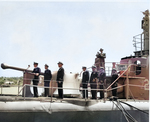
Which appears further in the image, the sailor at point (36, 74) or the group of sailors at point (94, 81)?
the group of sailors at point (94, 81)

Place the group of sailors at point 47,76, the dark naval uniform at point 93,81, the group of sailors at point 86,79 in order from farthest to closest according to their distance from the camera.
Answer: the dark naval uniform at point 93,81
the group of sailors at point 86,79
the group of sailors at point 47,76

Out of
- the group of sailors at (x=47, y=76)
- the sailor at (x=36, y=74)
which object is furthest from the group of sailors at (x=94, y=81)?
the sailor at (x=36, y=74)

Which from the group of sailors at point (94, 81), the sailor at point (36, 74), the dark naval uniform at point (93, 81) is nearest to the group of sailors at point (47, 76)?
the sailor at point (36, 74)

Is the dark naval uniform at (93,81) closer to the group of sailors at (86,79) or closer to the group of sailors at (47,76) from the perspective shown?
the group of sailors at (86,79)

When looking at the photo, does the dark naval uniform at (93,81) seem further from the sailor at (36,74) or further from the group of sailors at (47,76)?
the sailor at (36,74)

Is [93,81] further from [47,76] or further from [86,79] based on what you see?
[47,76]

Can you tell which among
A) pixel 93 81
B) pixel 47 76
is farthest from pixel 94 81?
pixel 47 76

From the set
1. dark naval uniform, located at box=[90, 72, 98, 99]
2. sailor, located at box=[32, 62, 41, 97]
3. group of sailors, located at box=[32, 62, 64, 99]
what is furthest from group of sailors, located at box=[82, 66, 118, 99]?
sailor, located at box=[32, 62, 41, 97]

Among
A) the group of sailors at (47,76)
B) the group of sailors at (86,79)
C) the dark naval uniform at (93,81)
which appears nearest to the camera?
the group of sailors at (47,76)

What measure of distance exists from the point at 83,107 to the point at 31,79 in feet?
7.62

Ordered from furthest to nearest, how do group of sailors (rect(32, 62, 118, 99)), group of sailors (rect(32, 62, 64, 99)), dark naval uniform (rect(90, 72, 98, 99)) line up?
dark naval uniform (rect(90, 72, 98, 99)) < group of sailors (rect(32, 62, 118, 99)) < group of sailors (rect(32, 62, 64, 99))

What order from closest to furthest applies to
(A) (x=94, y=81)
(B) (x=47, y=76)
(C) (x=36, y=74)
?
1. (C) (x=36, y=74)
2. (B) (x=47, y=76)
3. (A) (x=94, y=81)

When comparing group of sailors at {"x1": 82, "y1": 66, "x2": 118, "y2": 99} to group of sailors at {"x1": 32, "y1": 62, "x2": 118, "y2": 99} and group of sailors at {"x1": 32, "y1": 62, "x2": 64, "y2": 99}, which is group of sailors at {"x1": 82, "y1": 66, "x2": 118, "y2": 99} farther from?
group of sailors at {"x1": 32, "y1": 62, "x2": 64, "y2": 99}

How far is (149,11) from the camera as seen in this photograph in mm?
13344
